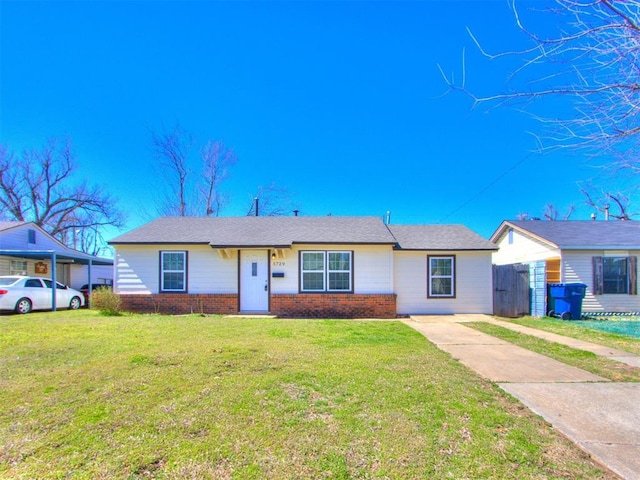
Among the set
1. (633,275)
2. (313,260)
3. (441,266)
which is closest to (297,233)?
(313,260)

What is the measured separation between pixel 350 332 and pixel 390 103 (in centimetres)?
874

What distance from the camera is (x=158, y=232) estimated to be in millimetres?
13305

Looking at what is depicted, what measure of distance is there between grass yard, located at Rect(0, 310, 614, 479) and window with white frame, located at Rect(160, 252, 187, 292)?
21.3 feet

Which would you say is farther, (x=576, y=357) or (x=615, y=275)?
(x=615, y=275)

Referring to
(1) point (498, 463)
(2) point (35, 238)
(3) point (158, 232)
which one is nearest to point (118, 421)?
(1) point (498, 463)

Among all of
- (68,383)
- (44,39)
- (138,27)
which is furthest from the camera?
Answer: (44,39)

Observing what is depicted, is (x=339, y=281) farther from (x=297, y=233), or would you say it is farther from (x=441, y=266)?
(x=441, y=266)

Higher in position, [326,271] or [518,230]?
[518,230]

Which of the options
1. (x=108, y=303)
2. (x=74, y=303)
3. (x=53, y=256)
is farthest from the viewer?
(x=74, y=303)

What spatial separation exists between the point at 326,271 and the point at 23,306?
11.5 metres

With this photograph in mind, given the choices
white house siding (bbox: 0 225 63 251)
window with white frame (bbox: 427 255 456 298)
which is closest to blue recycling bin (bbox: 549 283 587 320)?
window with white frame (bbox: 427 255 456 298)

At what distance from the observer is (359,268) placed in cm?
1233

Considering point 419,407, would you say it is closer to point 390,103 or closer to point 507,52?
point 507,52

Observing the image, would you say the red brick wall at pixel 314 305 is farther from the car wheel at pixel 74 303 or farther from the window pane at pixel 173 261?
the car wheel at pixel 74 303
